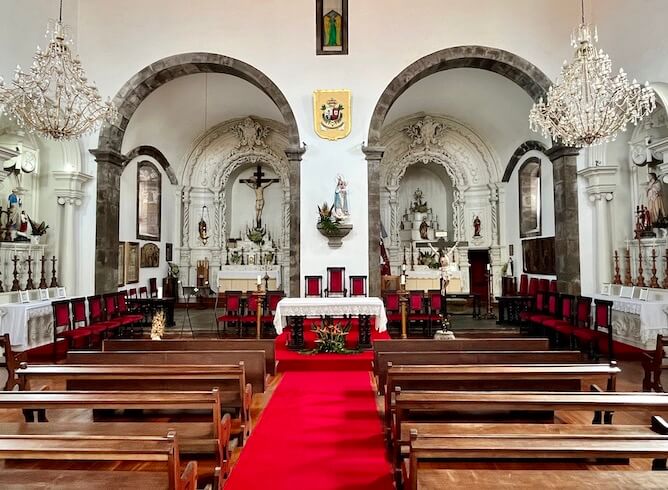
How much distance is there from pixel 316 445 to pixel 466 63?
910cm

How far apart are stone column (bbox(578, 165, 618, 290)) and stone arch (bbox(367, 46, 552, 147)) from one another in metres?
2.24

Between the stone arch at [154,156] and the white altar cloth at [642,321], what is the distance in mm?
11281

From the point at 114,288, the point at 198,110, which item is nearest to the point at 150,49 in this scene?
the point at 198,110

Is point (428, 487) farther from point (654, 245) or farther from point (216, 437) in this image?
point (654, 245)

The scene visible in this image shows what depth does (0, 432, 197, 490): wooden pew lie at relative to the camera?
5.75 feet

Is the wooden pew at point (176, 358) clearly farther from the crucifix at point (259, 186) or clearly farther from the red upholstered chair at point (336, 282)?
the crucifix at point (259, 186)

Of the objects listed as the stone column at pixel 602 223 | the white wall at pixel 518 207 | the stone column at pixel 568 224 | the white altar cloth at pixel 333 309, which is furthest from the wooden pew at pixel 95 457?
the white wall at pixel 518 207

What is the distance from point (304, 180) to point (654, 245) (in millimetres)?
7037

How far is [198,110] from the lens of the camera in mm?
12812

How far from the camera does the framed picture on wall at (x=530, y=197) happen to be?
455 inches

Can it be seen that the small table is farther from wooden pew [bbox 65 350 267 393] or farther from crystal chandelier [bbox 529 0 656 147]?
crystal chandelier [bbox 529 0 656 147]

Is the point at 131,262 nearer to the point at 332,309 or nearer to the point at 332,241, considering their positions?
the point at 332,241

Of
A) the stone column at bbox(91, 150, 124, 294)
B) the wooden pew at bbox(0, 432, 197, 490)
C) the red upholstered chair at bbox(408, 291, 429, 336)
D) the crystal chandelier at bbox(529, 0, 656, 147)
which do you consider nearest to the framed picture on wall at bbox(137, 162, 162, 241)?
the stone column at bbox(91, 150, 124, 294)

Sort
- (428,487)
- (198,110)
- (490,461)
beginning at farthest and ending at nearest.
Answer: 1. (198,110)
2. (490,461)
3. (428,487)
